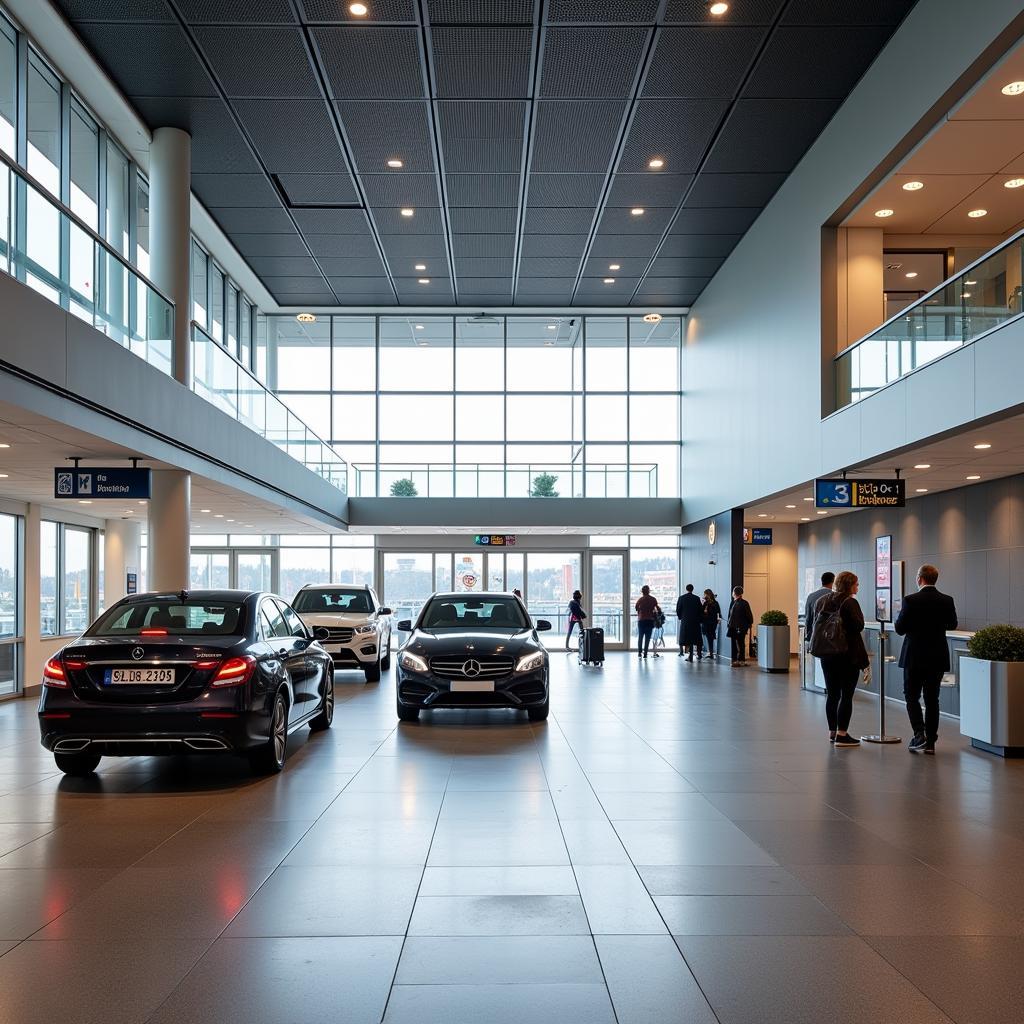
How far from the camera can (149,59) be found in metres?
13.5

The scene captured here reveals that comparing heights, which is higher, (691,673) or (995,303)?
(995,303)

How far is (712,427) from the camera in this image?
25.1 meters

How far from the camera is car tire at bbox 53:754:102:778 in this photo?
850 cm

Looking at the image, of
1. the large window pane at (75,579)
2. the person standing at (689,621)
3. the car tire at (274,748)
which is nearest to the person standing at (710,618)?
the person standing at (689,621)

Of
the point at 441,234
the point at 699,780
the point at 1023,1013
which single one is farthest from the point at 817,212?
the point at 1023,1013

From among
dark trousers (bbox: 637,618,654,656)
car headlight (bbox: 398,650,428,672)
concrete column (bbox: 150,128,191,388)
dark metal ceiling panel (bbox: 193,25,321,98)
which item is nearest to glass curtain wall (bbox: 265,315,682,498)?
dark trousers (bbox: 637,618,654,656)

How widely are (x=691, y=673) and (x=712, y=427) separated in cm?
698

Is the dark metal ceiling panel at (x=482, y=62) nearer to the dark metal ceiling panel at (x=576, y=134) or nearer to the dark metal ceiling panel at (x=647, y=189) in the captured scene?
the dark metal ceiling panel at (x=576, y=134)

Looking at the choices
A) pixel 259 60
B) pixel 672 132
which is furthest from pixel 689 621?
pixel 259 60

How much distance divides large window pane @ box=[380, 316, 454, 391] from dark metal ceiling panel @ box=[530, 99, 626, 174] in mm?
13109

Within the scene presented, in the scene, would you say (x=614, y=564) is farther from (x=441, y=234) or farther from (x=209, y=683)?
(x=209, y=683)

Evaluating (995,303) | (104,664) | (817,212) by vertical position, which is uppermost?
(817,212)

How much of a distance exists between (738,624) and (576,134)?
11.1 metres

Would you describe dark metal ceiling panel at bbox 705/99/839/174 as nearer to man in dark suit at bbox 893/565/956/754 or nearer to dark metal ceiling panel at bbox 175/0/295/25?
dark metal ceiling panel at bbox 175/0/295/25
